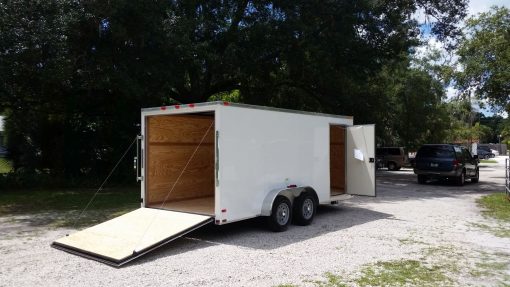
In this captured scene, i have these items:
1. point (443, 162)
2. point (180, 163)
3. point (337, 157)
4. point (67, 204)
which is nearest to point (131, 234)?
point (180, 163)

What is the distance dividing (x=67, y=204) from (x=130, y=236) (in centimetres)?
637

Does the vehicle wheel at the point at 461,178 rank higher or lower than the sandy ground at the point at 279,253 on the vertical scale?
higher

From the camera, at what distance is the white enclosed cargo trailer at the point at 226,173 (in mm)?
7598

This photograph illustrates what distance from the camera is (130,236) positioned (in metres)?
7.33

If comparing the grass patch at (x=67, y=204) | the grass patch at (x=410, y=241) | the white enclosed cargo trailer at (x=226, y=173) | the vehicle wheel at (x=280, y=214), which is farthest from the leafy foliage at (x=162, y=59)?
the grass patch at (x=410, y=241)

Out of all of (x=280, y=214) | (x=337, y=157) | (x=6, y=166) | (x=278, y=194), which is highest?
(x=337, y=157)

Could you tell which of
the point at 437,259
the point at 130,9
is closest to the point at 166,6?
Answer: the point at 130,9

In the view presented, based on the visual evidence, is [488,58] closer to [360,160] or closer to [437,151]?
[437,151]

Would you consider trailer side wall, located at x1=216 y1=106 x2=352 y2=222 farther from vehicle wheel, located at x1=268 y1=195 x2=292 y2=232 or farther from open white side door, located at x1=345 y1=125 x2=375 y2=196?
open white side door, located at x1=345 y1=125 x2=375 y2=196

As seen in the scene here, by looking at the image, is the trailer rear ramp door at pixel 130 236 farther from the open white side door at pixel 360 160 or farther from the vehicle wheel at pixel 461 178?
the vehicle wheel at pixel 461 178

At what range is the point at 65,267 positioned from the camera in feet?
20.8

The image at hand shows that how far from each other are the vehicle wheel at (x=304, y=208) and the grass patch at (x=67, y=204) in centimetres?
445

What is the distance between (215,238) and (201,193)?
285 centimetres

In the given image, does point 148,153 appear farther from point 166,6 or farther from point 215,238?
point 166,6
